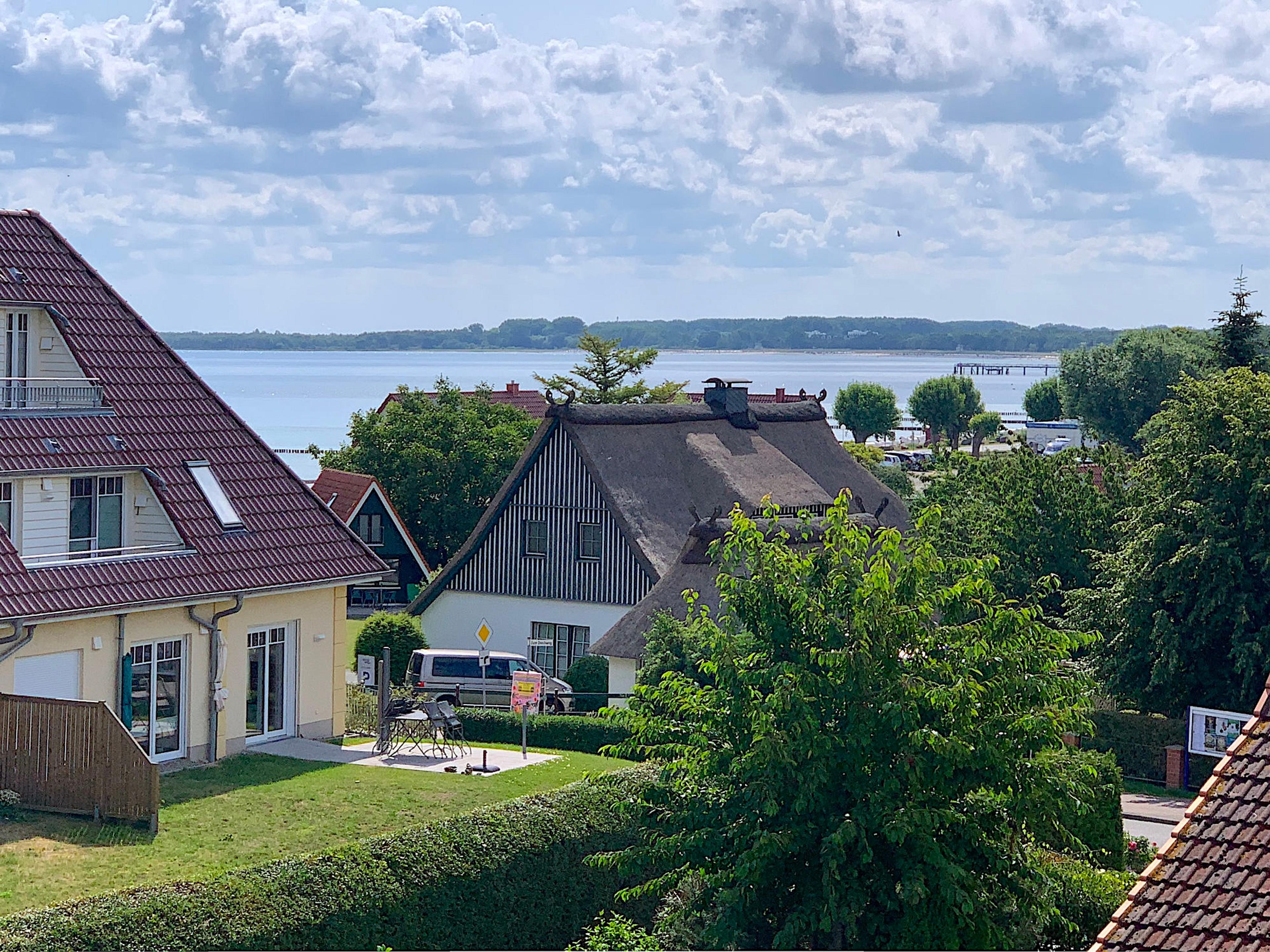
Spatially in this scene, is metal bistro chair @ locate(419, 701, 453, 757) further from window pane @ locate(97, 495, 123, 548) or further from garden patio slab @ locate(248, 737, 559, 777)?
window pane @ locate(97, 495, 123, 548)

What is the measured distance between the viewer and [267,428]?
194 metres

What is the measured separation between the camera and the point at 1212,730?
34.2 metres

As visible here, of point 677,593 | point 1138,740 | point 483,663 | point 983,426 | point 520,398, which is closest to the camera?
point 1138,740

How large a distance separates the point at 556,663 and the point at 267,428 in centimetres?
15492

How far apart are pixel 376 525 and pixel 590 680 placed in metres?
18.8

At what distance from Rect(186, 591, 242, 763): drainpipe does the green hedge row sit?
8.06 meters

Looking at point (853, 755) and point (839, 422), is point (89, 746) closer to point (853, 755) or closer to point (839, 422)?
point (853, 755)

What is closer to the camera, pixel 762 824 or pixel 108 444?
pixel 762 824

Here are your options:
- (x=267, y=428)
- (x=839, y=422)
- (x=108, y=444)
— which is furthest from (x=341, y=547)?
(x=267, y=428)

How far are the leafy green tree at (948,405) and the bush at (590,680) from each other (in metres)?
112

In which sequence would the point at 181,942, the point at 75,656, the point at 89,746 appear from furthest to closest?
1. the point at 75,656
2. the point at 89,746
3. the point at 181,942

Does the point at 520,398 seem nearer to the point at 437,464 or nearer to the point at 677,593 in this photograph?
the point at 437,464

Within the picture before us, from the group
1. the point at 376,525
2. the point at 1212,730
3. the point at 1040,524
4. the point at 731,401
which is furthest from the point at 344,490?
the point at 1212,730

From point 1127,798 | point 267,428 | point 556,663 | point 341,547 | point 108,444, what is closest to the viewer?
point 108,444
